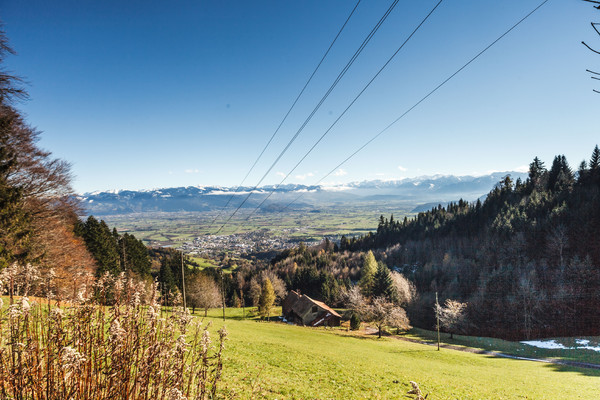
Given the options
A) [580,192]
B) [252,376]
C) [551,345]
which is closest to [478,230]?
[580,192]

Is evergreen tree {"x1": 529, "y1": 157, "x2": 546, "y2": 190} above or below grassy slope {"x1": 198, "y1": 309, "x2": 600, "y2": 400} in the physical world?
above

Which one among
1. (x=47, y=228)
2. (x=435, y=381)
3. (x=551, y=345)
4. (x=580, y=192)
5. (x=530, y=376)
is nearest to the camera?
(x=435, y=381)

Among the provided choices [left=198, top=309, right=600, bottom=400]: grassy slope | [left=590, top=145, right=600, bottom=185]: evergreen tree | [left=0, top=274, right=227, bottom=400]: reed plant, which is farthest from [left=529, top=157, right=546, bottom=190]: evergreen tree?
[left=0, top=274, right=227, bottom=400]: reed plant

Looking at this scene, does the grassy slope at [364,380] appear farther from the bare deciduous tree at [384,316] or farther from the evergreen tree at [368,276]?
the evergreen tree at [368,276]

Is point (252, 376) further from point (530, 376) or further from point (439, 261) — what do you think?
point (439, 261)

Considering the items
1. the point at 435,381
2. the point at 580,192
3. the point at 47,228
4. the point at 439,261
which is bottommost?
the point at 439,261

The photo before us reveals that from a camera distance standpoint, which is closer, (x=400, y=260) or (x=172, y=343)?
(x=172, y=343)

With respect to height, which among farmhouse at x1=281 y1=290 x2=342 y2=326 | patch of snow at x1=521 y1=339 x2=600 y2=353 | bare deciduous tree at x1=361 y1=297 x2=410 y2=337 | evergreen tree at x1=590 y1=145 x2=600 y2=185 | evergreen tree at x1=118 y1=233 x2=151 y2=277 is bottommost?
farmhouse at x1=281 y1=290 x2=342 y2=326

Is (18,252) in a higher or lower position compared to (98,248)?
higher

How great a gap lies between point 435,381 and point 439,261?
71.7 metres

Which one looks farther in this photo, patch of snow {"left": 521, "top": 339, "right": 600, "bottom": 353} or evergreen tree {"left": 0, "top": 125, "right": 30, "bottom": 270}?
patch of snow {"left": 521, "top": 339, "right": 600, "bottom": 353}

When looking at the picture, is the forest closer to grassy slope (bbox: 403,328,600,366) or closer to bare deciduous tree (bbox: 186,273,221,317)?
grassy slope (bbox: 403,328,600,366)

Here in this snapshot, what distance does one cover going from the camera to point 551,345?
3881cm

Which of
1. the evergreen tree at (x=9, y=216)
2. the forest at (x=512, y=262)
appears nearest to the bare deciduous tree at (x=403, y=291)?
the forest at (x=512, y=262)
